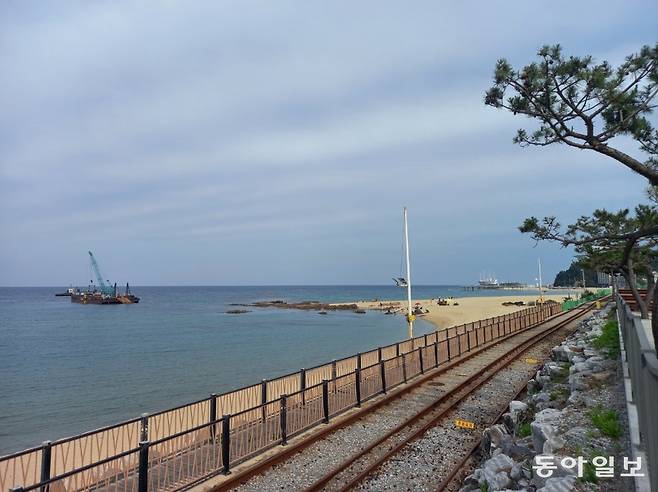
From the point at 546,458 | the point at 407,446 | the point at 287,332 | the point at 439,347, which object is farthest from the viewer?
the point at 287,332

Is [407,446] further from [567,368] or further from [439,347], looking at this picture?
[439,347]

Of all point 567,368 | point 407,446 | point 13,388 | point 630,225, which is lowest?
point 13,388

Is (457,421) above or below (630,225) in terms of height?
below

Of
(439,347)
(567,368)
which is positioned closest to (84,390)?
(439,347)

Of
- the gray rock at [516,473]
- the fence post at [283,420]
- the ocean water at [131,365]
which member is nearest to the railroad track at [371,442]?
the fence post at [283,420]

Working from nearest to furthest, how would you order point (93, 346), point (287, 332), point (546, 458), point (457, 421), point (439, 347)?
point (546, 458) < point (457, 421) < point (439, 347) < point (93, 346) < point (287, 332)

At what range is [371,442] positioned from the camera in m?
10.8

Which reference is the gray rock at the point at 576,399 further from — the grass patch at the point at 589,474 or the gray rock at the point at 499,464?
the grass patch at the point at 589,474

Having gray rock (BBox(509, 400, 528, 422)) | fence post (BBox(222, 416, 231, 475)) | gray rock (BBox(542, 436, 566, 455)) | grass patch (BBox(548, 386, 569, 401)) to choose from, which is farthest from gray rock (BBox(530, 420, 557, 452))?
fence post (BBox(222, 416, 231, 475))

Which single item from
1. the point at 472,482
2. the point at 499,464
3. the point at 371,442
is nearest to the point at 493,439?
the point at 472,482

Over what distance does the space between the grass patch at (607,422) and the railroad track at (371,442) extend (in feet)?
9.64

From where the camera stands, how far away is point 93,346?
161 feet

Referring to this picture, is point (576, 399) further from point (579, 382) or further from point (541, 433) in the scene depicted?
point (541, 433)

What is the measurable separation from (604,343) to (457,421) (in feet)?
24.7
